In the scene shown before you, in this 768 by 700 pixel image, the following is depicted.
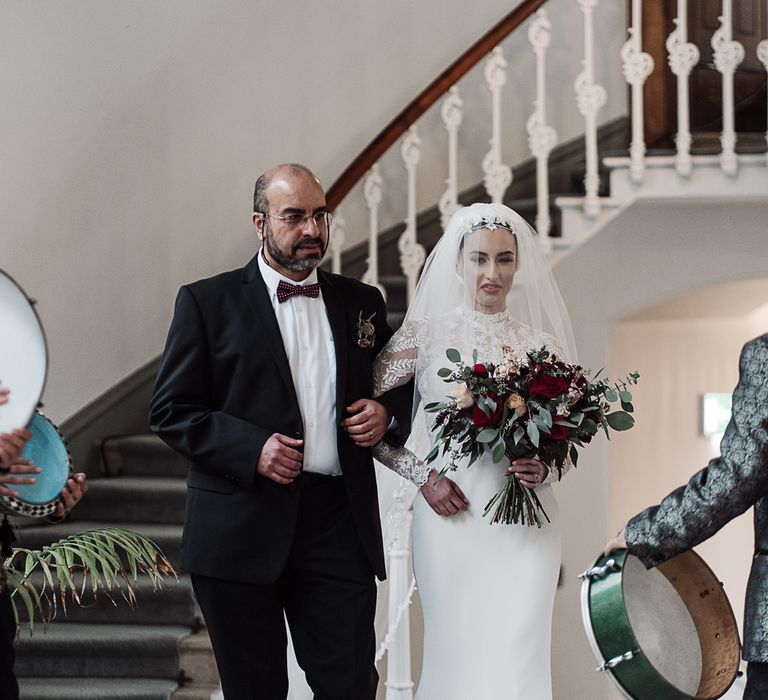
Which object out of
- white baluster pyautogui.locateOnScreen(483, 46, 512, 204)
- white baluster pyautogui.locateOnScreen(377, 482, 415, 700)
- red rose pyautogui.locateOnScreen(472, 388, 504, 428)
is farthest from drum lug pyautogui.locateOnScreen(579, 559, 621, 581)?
white baluster pyautogui.locateOnScreen(483, 46, 512, 204)

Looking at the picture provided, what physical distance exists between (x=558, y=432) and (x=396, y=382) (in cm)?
50

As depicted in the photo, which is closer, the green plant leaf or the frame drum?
the frame drum

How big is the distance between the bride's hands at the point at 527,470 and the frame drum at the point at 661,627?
672 millimetres

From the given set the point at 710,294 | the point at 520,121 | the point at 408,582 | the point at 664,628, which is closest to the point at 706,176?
the point at 710,294

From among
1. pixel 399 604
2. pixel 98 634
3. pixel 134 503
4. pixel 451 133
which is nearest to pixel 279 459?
pixel 399 604

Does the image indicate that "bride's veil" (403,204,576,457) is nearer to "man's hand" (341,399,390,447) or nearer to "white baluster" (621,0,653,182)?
"man's hand" (341,399,390,447)

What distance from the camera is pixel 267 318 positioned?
9.72 feet

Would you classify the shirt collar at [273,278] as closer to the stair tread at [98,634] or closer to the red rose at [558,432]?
the red rose at [558,432]

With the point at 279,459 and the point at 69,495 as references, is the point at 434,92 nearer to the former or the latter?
the point at 279,459

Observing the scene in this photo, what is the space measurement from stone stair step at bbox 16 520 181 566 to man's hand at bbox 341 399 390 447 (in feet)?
7.58

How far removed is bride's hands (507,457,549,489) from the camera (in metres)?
3.22

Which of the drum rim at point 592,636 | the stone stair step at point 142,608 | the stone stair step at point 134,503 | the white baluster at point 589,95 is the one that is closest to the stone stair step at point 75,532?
the stone stair step at point 134,503

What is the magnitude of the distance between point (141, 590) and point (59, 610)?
1.22ft

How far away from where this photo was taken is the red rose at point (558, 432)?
3.10m
